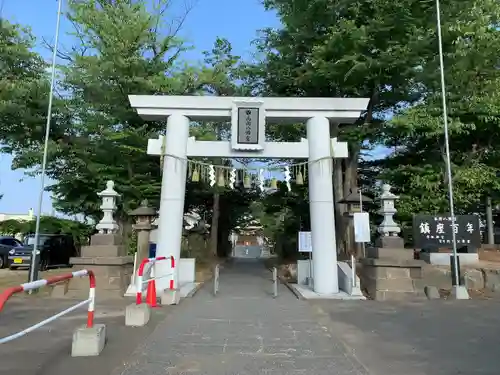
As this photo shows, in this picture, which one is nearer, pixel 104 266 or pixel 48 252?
pixel 104 266

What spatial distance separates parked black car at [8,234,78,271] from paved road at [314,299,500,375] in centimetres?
1542

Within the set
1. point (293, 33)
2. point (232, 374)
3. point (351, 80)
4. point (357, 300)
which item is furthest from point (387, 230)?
point (293, 33)

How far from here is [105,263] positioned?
11.9 metres

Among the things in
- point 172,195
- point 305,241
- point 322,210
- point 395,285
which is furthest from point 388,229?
point 172,195

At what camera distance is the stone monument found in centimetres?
1172

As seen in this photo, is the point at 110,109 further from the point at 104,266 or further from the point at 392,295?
the point at 392,295

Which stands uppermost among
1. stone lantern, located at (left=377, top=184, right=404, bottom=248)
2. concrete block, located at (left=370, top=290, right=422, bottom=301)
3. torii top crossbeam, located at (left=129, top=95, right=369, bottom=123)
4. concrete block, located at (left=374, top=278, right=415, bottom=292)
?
torii top crossbeam, located at (left=129, top=95, right=369, bottom=123)

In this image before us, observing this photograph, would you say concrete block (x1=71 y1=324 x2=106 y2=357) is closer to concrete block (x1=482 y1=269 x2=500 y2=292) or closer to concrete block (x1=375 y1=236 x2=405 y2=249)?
concrete block (x1=375 y1=236 x2=405 y2=249)

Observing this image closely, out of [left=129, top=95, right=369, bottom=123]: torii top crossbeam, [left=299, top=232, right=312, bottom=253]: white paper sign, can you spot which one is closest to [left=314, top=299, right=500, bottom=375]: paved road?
[left=299, top=232, right=312, bottom=253]: white paper sign

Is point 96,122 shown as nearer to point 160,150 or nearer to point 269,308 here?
point 160,150

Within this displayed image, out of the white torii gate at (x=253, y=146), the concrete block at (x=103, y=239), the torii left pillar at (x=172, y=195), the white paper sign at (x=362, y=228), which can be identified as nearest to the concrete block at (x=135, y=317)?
the torii left pillar at (x=172, y=195)

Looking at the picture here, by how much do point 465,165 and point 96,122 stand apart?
1482 centimetres

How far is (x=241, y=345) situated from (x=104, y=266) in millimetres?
7113

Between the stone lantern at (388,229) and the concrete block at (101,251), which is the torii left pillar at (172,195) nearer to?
the concrete block at (101,251)
